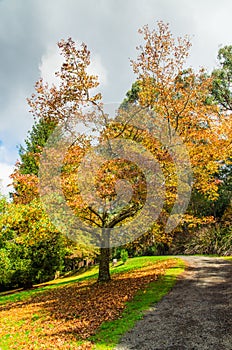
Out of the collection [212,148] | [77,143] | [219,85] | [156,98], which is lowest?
[212,148]

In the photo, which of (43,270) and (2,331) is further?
(43,270)

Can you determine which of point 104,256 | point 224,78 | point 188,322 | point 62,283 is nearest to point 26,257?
point 62,283

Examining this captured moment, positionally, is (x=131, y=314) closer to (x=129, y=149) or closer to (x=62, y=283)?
(x=129, y=149)

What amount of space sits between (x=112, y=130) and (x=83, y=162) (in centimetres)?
221

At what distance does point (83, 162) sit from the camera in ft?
36.3

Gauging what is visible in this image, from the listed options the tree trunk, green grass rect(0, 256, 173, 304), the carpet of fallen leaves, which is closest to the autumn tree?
the tree trunk

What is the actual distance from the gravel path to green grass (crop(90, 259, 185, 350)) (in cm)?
→ 21

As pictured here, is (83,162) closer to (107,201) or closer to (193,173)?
(107,201)

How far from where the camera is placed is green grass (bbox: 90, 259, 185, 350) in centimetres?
610

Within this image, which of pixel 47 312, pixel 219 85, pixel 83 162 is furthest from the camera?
pixel 219 85

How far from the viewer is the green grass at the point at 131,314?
610 cm

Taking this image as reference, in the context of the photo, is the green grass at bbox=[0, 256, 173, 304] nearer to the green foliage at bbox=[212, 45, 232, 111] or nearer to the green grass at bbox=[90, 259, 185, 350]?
the green grass at bbox=[90, 259, 185, 350]

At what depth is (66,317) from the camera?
8258mm

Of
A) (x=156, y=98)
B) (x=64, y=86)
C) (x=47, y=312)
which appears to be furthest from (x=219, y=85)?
(x=47, y=312)
